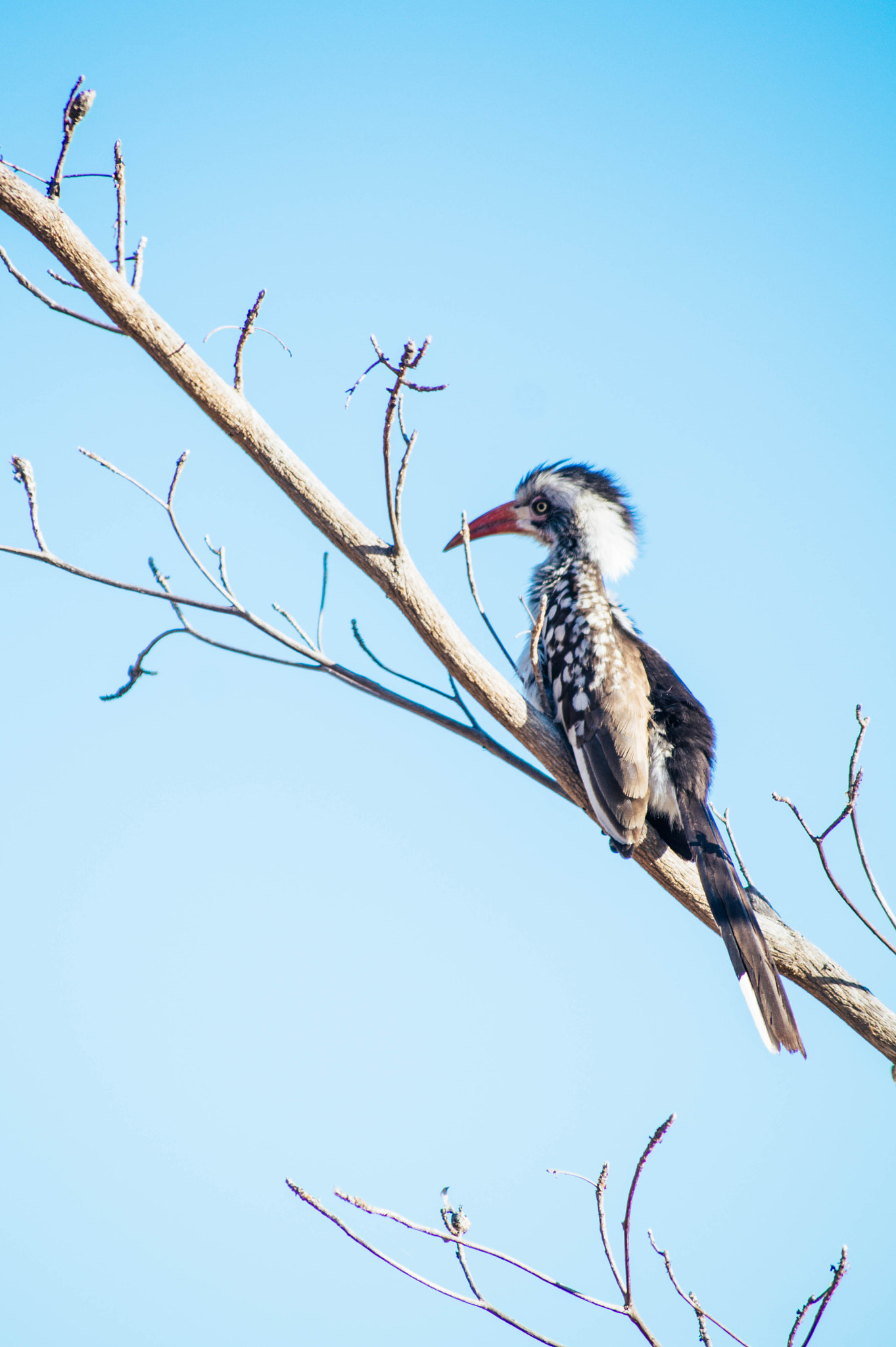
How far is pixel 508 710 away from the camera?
9.38ft

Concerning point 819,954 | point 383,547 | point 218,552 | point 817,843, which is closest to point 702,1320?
point 819,954

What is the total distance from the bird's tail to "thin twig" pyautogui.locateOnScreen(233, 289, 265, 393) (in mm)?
1965

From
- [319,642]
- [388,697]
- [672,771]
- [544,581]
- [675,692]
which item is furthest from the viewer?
[544,581]

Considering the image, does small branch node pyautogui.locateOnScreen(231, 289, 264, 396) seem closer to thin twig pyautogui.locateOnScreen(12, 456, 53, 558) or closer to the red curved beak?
thin twig pyautogui.locateOnScreen(12, 456, 53, 558)

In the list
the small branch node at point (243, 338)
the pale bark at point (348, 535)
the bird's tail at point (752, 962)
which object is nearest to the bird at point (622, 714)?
the bird's tail at point (752, 962)

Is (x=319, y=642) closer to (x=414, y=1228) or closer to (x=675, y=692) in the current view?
(x=675, y=692)

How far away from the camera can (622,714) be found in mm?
3395

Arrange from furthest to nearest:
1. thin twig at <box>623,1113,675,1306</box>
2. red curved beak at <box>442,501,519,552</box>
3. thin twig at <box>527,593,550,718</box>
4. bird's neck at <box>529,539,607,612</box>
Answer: red curved beak at <box>442,501,519,552</box> → bird's neck at <box>529,539,607,612</box> → thin twig at <box>527,593,550,718</box> → thin twig at <box>623,1113,675,1306</box>

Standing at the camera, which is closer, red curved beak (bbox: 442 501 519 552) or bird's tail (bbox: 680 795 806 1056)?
bird's tail (bbox: 680 795 806 1056)

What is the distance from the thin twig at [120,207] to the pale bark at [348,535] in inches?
2.6

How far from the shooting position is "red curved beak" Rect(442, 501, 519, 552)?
479cm

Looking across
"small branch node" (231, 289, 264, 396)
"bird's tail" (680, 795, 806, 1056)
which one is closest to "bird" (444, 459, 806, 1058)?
"bird's tail" (680, 795, 806, 1056)

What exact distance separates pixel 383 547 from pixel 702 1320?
199 cm

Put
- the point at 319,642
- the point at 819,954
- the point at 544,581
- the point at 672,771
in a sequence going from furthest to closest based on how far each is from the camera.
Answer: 1. the point at 544,581
2. the point at 672,771
3. the point at 319,642
4. the point at 819,954
